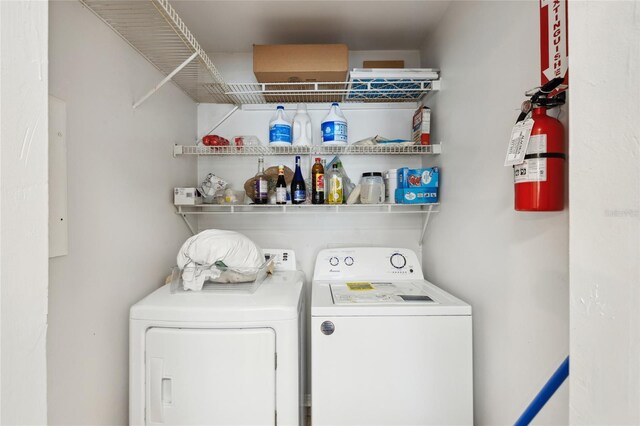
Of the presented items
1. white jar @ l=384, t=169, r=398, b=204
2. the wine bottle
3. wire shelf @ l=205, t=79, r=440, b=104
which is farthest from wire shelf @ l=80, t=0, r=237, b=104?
white jar @ l=384, t=169, r=398, b=204

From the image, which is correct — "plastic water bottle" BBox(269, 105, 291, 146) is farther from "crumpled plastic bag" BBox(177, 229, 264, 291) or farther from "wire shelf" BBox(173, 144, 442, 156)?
"crumpled plastic bag" BBox(177, 229, 264, 291)

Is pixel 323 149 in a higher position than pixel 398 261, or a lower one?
higher

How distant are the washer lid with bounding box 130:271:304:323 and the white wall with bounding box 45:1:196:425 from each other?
17 cm

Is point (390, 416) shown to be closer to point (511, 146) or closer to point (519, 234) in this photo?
point (519, 234)

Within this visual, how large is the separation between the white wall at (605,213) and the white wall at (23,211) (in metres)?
0.81

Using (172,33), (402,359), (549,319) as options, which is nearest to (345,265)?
(402,359)

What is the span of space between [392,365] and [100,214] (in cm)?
139

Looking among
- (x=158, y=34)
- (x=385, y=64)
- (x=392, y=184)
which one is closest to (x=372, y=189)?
(x=392, y=184)

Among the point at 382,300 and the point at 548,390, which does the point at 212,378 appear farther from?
the point at 548,390

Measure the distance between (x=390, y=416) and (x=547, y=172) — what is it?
3.74 feet

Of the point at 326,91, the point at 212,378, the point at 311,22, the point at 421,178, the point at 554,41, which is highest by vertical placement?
the point at 311,22

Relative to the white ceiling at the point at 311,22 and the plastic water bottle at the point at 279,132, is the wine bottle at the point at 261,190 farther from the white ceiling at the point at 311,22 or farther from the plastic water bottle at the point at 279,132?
the white ceiling at the point at 311,22

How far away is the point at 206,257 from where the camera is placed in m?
1.42

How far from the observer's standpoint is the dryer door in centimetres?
117
